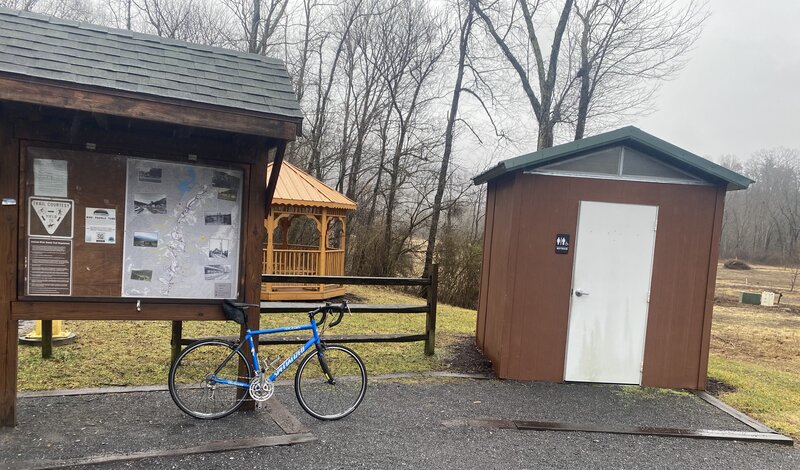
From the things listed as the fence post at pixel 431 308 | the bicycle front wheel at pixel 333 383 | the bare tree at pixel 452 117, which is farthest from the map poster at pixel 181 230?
the bare tree at pixel 452 117

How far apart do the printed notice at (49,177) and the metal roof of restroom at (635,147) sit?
4218mm

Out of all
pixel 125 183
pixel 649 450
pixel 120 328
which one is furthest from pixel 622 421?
pixel 120 328

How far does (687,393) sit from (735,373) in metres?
1.95

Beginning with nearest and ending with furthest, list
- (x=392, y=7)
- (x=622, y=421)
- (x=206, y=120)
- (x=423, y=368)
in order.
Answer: (x=206, y=120), (x=622, y=421), (x=423, y=368), (x=392, y=7)

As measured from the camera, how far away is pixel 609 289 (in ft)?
19.7

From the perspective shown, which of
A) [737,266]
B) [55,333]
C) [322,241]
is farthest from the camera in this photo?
[737,266]

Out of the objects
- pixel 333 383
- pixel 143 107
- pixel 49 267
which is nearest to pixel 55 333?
pixel 49 267

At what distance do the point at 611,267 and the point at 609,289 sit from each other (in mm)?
261

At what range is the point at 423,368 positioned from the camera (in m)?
6.50

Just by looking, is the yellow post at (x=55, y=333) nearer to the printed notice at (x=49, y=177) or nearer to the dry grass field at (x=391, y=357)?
the dry grass field at (x=391, y=357)

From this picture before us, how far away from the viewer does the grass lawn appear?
5.32m

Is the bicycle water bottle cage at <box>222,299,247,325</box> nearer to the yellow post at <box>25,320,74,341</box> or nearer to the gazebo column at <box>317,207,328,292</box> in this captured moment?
the yellow post at <box>25,320,74,341</box>

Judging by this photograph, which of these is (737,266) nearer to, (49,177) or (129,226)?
(129,226)

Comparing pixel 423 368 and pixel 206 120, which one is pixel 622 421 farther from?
pixel 206 120
